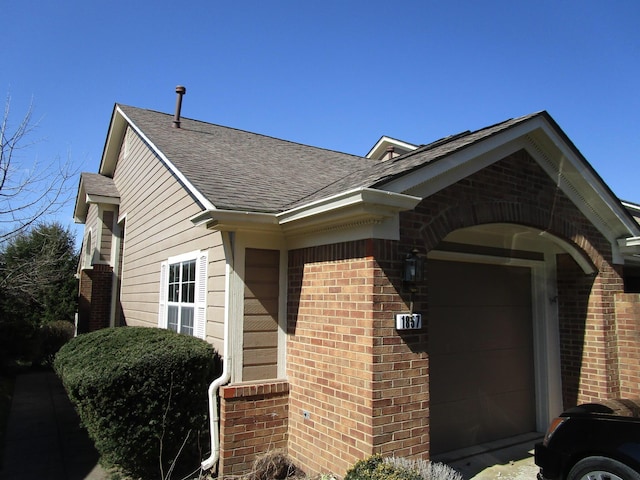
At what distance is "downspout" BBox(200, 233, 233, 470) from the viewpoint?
18.1ft

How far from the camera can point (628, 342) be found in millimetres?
6816

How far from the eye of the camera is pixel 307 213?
205 inches

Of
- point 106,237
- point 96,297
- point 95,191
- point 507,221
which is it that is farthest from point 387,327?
point 95,191

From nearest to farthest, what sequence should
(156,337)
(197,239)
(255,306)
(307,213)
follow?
(307,213) → (255,306) → (156,337) → (197,239)

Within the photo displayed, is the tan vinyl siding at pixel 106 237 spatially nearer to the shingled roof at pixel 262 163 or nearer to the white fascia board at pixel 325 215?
the shingled roof at pixel 262 163

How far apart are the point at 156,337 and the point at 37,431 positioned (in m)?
3.36

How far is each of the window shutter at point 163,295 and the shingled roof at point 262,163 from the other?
88.4 inches

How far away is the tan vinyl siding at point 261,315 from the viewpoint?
19.1ft

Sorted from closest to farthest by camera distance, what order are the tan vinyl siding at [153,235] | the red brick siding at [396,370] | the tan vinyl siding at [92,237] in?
the red brick siding at [396,370]
the tan vinyl siding at [153,235]
the tan vinyl siding at [92,237]

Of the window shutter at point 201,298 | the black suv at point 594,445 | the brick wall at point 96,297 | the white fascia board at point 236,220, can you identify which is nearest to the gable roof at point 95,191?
the brick wall at point 96,297

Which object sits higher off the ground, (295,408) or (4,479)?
(295,408)

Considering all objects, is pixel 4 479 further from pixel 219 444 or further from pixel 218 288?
pixel 218 288

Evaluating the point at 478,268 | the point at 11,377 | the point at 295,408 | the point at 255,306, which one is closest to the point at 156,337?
the point at 255,306

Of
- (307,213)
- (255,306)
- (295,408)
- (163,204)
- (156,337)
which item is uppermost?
(163,204)
